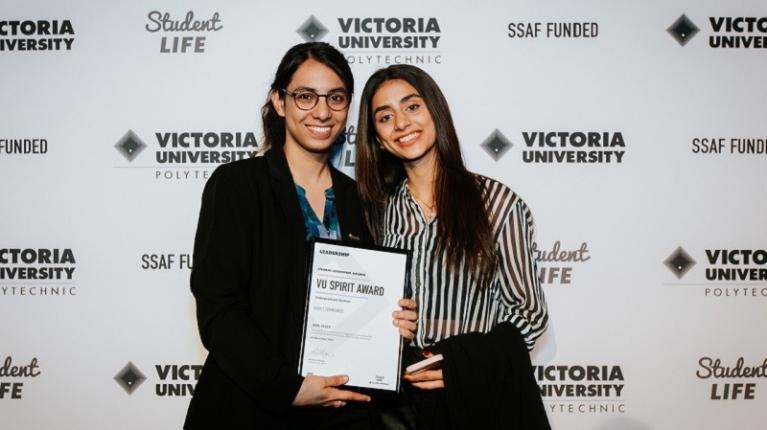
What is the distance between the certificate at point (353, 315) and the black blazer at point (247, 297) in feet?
0.21

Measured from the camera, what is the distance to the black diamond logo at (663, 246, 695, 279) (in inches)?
99.1

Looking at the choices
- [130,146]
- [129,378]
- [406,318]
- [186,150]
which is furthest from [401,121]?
[129,378]

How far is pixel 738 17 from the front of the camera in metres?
Answer: 2.53

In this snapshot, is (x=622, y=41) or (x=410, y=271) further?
(x=622, y=41)

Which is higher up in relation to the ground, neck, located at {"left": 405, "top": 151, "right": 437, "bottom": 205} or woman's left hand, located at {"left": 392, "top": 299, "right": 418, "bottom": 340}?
neck, located at {"left": 405, "top": 151, "right": 437, "bottom": 205}

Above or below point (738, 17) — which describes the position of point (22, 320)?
below

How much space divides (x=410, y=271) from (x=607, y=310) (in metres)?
1.27

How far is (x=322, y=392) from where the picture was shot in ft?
4.85

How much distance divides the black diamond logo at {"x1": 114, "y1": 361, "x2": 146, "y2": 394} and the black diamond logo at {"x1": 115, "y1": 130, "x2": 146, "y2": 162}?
2.85 feet

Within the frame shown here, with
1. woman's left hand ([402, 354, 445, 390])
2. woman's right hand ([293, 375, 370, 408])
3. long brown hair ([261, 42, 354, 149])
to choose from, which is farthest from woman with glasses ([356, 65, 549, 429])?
woman's right hand ([293, 375, 370, 408])

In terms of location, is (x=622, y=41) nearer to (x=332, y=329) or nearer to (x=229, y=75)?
(x=229, y=75)

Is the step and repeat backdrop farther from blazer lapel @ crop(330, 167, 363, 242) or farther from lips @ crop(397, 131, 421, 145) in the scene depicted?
lips @ crop(397, 131, 421, 145)

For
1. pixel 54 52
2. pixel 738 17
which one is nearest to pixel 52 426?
pixel 54 52

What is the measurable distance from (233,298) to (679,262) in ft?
6.23
